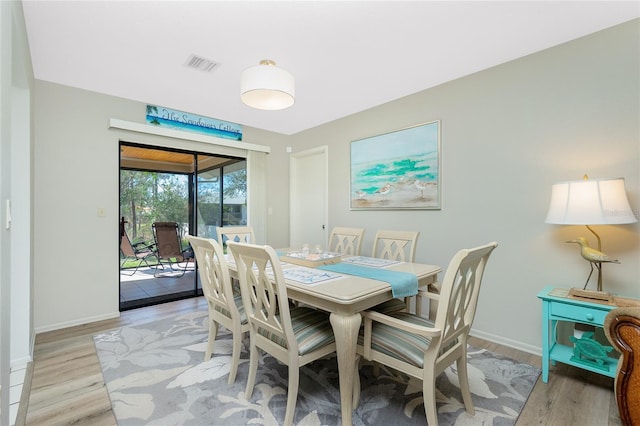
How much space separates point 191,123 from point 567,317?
414 cm

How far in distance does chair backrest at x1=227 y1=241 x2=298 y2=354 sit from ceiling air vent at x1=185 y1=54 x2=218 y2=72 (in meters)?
1.77

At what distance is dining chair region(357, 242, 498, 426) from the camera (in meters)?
1.30

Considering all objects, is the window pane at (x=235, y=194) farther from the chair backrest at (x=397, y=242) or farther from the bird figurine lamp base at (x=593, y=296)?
the bird figurine lamp base at (x=593, y=296)

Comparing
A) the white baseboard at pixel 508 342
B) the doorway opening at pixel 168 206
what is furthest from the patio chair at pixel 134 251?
the white baseboard at pixel 508 342

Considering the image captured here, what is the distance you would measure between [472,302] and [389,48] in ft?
6.43

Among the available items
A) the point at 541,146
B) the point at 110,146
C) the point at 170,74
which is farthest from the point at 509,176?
the point at 110,146

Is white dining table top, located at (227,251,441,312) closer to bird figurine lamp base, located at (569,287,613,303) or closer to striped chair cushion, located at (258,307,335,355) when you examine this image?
striped chair cushion, located at (258,307,335,355)

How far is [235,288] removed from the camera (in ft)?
8.33

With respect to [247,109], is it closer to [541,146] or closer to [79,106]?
[79,106]

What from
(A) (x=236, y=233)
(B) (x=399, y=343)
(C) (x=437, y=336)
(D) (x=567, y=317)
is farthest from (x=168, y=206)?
(D) (x=567, y=317)

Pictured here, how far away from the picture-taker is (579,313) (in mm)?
1823

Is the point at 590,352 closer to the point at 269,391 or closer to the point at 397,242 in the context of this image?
the point at 397,242

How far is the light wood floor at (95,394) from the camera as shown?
5.27 ft

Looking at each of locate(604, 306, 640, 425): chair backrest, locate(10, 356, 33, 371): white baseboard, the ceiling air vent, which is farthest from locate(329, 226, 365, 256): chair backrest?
locate(10, 356, 33, 371): white baseboard
